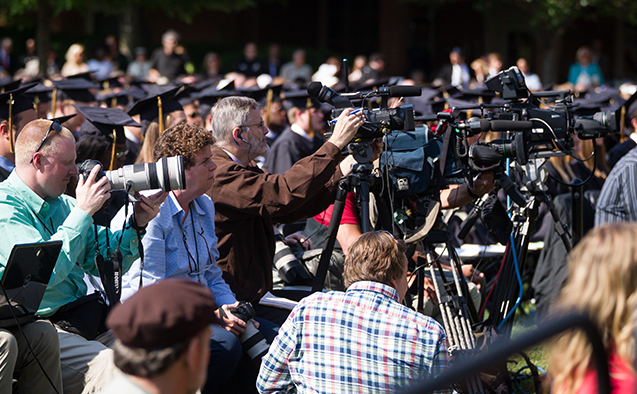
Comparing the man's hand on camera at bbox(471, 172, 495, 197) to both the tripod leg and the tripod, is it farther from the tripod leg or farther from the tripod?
the tripod leg

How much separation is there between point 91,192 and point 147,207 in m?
0.30

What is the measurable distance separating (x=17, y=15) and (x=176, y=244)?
17.1 m

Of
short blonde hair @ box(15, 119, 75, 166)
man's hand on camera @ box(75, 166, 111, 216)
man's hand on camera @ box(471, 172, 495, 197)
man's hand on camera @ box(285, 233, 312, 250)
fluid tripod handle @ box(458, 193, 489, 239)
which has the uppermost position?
short blonde hair @ box(15, 119, 75, 166)

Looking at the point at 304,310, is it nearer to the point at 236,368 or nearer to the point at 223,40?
the point at 236,368

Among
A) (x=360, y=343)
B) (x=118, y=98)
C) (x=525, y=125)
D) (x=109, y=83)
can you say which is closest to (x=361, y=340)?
(x=360, y=343)

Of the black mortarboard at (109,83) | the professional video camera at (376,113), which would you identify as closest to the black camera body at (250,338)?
the professional video camera at (376,113)

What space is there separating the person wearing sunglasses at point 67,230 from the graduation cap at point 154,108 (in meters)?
2.32

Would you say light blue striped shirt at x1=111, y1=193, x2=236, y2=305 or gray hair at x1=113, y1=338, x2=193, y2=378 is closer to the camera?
gray hair at x1=113, y1=338, x2=193, y2=378

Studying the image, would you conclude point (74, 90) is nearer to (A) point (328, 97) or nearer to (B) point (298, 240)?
(B) point (298, 240)

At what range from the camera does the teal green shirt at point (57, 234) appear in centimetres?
321

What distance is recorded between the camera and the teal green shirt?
3209 millimetres

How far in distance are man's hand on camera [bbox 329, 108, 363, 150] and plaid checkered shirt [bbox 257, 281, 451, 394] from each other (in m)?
1.23

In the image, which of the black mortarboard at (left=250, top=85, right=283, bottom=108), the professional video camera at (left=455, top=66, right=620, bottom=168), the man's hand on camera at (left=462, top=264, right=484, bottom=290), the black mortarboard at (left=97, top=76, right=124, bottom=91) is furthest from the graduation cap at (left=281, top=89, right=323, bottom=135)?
the professional video camera at (left=455, top=66, right=620, bottom=168)

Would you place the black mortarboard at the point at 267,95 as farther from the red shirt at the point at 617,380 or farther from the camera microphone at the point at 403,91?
the red shirt at the point at 617,380
